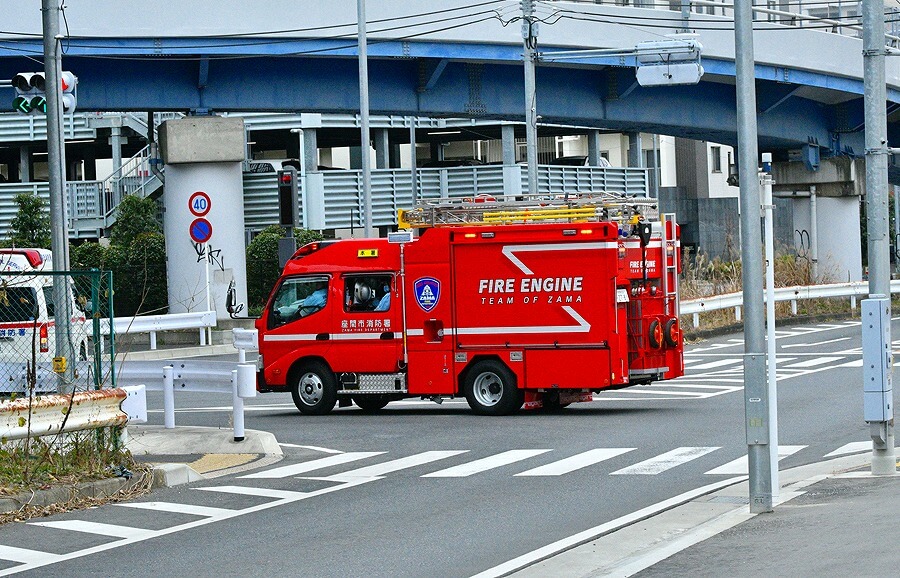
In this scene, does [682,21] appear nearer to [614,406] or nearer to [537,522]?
[614,406]

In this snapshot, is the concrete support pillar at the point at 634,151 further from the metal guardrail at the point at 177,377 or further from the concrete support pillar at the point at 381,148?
the metal guardrail at the point at 177,377

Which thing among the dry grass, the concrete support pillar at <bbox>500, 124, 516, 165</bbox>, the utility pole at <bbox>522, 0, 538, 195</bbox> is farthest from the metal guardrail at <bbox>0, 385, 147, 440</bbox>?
the concrete support pillar at <bbox>500, 124, 516, 165</bbox>

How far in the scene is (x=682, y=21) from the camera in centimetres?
3844

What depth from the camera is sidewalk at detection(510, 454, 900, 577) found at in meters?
9.12

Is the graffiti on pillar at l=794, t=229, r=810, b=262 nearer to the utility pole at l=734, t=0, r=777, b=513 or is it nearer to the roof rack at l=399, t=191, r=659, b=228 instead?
the roof rack at l=399, t=191, r=659, b=228

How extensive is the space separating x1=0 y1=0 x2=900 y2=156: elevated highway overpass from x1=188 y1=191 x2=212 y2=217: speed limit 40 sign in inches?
83.4

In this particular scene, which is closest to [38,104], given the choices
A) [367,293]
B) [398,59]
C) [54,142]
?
[54,142]

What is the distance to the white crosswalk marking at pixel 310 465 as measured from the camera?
604 inches

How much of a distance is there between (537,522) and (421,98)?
25203 millimetres

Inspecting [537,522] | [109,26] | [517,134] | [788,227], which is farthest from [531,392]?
[788,227]

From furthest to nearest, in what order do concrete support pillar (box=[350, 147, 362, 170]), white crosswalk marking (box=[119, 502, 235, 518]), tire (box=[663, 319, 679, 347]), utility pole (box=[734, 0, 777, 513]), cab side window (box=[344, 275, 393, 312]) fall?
concrete support pillar (box=[350, 147, 362, 170])
cab side window (box=[344, 275, 393, 312])
tire (box=[663, 319, 679, 347])
white crosswalk marking (box=[119, 502, 235, 518])
utility pole (box=[734, 0, 777, 513])

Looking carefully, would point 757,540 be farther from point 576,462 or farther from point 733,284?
point 733,284

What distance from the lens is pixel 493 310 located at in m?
20.6

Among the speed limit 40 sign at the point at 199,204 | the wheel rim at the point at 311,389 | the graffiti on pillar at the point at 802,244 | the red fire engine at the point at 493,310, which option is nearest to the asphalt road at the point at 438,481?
the wheel rim at the point at 311,389
